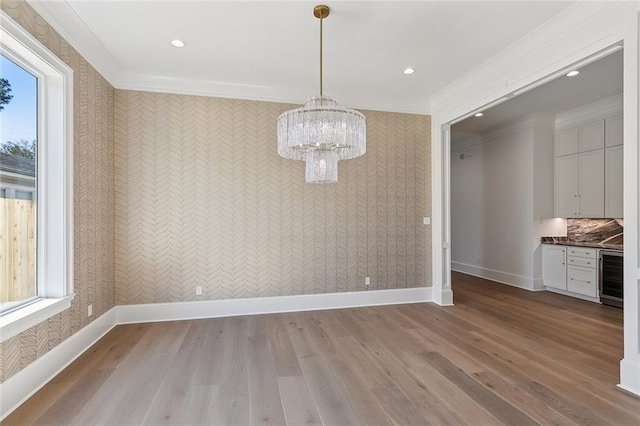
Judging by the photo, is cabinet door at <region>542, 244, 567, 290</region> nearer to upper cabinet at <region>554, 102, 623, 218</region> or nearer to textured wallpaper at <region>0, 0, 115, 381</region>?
upper cabinet at <region>554, 102, 623, 218</region>

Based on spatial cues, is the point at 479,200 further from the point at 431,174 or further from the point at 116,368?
the point at 116,368

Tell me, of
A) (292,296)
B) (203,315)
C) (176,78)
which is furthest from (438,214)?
(176,78)

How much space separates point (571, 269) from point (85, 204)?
6741mm

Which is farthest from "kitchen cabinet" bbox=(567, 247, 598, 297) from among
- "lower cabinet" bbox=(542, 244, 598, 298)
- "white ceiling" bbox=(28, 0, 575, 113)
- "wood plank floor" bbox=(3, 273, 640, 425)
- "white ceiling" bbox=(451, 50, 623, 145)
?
"white ceiling" bbox=(28, 0, 575, 113)

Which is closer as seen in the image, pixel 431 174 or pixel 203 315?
pixel 203 315

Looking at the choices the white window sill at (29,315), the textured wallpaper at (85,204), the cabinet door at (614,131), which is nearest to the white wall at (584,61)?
the cabinet door at (614,131)

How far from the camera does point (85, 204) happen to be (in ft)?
10.1

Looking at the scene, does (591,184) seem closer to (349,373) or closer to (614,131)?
(614,131)

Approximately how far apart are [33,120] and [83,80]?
72 cm

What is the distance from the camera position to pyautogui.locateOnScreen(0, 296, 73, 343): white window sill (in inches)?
81.0

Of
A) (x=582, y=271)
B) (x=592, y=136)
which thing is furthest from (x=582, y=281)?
(x=592, y=136)

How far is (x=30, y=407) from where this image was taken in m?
2.14

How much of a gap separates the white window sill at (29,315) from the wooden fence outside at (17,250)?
132 mm

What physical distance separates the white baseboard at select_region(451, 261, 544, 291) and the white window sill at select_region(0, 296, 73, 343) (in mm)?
6532
